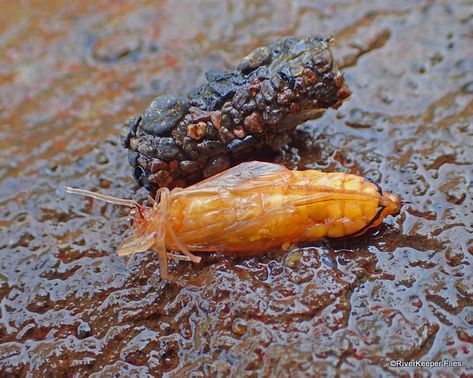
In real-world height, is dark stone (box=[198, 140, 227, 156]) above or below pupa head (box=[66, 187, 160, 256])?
above

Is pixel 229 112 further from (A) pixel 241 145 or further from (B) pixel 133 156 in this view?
(B) pixel 133 156

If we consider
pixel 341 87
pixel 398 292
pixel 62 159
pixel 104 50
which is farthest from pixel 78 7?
pixel 398 292

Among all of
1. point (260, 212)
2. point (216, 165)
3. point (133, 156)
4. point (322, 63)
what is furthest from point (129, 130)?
point (322, 63)

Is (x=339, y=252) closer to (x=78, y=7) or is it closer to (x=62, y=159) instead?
(x=62, y=159)

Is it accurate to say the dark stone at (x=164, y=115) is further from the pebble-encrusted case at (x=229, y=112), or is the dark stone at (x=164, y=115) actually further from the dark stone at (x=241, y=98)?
the dark stone at (x=241, y=98)

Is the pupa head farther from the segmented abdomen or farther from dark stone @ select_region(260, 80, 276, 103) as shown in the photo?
dark stone @ select_region(260, 80, 276, 103)

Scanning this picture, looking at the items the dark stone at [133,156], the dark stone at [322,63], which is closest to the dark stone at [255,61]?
the dark stone at [322,63]

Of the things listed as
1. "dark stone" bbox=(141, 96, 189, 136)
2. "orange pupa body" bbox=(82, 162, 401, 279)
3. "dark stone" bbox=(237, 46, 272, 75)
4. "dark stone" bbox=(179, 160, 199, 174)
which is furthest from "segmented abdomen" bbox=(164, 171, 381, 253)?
"dark stone" bbox=(237, 46, 272, 75)
